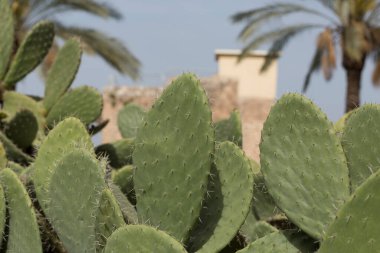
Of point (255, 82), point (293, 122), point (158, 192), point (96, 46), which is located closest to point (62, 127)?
point (158, 192)

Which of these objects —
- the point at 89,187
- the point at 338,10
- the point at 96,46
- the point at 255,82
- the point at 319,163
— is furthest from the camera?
the point at 255,82

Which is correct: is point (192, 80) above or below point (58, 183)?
above

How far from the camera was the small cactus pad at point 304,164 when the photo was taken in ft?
5.02

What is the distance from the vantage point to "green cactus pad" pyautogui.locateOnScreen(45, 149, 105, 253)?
1735 mm

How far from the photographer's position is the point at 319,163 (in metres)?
1.54

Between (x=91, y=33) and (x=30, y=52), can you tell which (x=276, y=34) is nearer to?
(x=91, y=33)

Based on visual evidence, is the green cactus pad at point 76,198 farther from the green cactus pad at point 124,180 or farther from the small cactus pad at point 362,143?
the small cactus pad at point 362,143

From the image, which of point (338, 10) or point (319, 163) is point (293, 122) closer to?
point (319, 163)

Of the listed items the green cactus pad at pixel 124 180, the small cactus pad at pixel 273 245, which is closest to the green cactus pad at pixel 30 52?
the green cactus pad at pixel 124 180

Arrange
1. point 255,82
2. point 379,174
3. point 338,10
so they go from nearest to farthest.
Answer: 1. point 379,174
2. point 338,10
3. point 255,82

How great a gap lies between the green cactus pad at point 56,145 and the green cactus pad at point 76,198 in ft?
0.57

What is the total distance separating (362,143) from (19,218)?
2.86 feet

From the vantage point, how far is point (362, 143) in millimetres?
1623

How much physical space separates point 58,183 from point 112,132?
11355 millimetres
